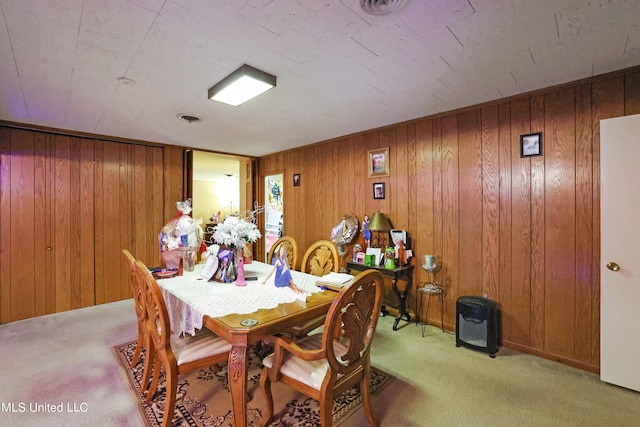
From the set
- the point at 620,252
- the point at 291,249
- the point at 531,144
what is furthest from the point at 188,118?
the point at 620,252

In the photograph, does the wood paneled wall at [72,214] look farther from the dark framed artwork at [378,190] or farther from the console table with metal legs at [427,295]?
the console table with metal legs at [427,295]

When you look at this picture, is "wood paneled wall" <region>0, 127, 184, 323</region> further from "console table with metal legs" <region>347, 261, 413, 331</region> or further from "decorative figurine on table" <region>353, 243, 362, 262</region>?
"console table with metal legs" <region>347, 261, 413, 331</region>

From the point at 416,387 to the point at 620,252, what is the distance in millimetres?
1771

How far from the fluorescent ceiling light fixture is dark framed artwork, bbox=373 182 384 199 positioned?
1897 millimetres

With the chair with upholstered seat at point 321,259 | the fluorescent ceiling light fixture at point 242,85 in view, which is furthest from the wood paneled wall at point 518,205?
the fluorescent ceiling light fixture at point 242,85

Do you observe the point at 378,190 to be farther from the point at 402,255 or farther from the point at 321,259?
the point at 321,259

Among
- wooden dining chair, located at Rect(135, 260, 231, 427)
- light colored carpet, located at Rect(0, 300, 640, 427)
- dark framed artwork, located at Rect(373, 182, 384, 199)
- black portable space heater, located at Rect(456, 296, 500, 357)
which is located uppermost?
dark framed artwork, located at Rect(373, 182, 384, 199)

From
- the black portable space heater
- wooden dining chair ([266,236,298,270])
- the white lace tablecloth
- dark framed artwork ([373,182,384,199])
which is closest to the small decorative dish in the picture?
the white lace tablecloth

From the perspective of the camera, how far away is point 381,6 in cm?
148

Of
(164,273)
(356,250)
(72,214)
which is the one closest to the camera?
(164,273)

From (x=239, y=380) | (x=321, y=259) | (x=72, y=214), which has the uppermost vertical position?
(x=72, y=214)

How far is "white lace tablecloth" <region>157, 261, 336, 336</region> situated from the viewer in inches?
69.5

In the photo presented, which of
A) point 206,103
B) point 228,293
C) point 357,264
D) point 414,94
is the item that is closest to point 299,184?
point 357,264

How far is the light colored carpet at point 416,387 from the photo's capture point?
5.98ft
